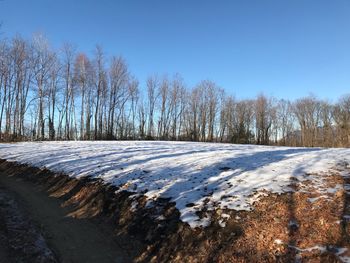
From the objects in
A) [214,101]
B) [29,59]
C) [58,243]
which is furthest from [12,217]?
[214,101]

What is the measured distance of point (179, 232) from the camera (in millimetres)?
6719

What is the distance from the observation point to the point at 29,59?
40312 mm

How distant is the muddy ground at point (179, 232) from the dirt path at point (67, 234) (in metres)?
0.02

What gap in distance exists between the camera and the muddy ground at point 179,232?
557 cm

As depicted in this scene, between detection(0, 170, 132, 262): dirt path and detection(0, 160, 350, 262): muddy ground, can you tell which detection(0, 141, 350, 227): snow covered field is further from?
detection(0, 170, 132, 262): dirt path

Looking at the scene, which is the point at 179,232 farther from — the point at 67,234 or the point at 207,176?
the point at 207,176

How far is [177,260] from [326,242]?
2.78m

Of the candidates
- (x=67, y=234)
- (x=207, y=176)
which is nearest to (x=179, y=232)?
(x=67, y=234)

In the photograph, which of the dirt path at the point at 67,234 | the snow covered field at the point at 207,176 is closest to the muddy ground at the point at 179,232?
the dirt path at the point at 67,234

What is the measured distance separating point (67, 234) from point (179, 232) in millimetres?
2982

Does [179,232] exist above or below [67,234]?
above

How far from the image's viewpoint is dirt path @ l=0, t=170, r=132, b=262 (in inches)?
254

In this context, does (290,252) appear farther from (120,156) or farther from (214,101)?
(214,101)

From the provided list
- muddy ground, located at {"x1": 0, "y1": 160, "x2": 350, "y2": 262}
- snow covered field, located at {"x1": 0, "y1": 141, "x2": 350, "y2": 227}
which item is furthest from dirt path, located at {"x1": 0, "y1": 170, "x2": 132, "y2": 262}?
snow covered field, located at {"x1": 0, "y1": 141, "x2": 350, "y2": 227}
